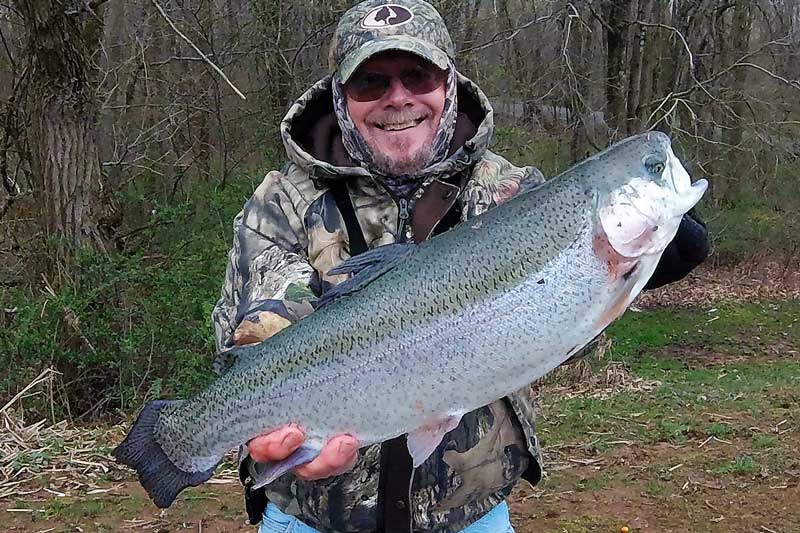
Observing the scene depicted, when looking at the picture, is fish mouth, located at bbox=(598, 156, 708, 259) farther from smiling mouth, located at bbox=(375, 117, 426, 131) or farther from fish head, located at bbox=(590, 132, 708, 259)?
smiling mouth, located at bbox=(375, 117, 426, 131)

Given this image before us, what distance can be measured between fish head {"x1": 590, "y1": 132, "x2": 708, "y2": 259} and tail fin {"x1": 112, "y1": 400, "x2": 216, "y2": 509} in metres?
1.42

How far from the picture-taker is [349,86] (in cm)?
299

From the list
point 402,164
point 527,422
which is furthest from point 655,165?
point 527,422

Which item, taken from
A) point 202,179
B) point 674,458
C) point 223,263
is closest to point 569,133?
point 202,179

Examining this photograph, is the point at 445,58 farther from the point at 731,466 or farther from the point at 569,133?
the point at 569,133

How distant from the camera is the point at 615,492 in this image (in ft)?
20.7

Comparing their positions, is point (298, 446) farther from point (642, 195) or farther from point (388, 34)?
point (388, 34)

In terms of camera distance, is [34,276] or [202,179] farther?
[202,179]

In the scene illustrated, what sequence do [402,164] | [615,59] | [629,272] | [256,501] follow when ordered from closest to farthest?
1. [629,272]
2. [402,164]
3. [256,501]
4. [615,59]

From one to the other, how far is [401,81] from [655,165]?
89cm

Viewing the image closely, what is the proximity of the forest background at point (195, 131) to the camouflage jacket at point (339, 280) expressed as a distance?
1.47m

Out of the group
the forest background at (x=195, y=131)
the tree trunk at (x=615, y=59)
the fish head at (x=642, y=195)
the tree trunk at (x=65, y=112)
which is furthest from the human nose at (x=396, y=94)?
the tree trunk at (x=615, y=59)

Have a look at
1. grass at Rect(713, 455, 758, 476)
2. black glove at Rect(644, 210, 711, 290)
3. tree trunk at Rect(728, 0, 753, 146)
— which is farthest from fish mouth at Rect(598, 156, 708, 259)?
tree trunk at Rect(728, 0, 753, 146)

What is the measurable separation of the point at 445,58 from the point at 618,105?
1367 cm
